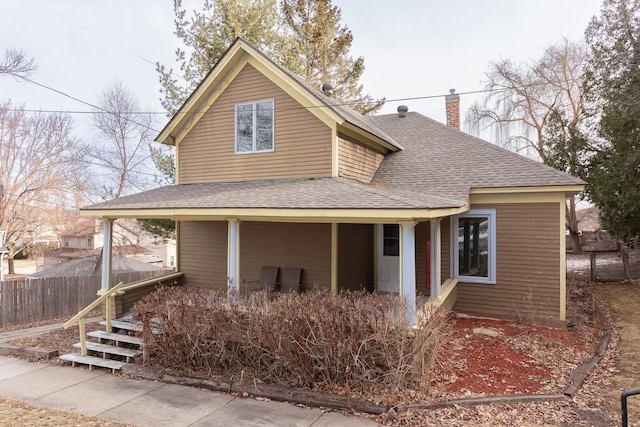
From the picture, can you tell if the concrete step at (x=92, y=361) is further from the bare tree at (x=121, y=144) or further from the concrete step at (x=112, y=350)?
the bare tree at (x=121, y=144)

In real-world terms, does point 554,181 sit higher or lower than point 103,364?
higher

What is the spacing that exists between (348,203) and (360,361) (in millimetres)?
2627

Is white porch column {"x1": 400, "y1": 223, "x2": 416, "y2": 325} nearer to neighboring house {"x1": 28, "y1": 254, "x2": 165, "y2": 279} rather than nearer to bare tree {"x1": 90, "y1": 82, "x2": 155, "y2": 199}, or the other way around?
neighboring house {"x1": 28, "y1": 254, "x2": 165, "y2": 279}

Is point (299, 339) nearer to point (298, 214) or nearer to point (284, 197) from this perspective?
point (298, 214)

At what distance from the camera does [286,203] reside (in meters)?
7.36

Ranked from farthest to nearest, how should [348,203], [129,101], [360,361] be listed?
[129,101] < [348,203] < [360,361]

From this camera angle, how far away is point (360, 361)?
5629 millimetres

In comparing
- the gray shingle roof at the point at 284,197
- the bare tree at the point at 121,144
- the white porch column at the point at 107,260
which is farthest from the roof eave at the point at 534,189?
the bare tree at the point at 121,144

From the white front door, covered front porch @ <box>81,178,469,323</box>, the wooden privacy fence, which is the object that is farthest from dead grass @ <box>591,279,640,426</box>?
the wooden privacy fence

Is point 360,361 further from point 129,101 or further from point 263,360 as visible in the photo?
point 129,101

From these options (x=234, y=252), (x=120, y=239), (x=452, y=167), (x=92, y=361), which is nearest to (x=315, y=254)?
(x=234, y=252)

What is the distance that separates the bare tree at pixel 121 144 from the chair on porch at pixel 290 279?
1602 cm

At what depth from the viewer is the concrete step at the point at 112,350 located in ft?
24.4

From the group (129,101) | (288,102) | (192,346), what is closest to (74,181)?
(129,101)
